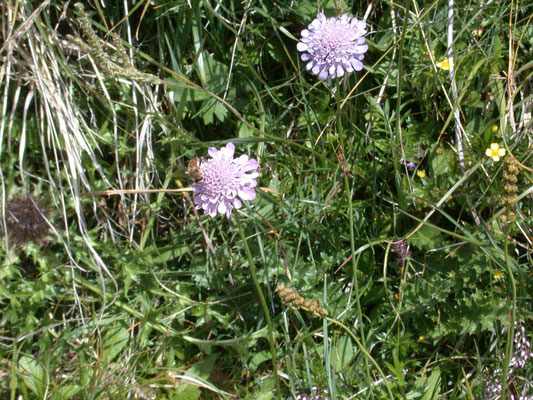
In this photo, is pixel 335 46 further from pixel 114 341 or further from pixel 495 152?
pixel 114 341

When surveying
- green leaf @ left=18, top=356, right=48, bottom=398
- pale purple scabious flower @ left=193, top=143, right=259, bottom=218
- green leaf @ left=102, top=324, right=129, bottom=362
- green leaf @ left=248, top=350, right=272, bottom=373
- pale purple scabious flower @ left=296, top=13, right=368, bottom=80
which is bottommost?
green leaf @ left=18, top=356, right=48, bottom=398

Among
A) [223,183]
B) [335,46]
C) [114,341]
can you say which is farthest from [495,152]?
[114,341]

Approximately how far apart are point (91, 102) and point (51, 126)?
0.17 meters

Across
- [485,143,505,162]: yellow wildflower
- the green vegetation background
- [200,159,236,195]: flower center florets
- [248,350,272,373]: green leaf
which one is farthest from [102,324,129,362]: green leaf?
[485,143,505,162]: yellow wildflower

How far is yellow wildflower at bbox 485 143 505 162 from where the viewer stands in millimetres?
1658

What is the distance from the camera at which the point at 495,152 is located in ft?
5.47

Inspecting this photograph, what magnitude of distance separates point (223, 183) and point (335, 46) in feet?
1.52

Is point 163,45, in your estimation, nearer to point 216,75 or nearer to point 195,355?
point 216,75

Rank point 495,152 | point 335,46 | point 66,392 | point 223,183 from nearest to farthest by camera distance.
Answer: point 223,183 → point 335,46 → point 495,152 → point 66,392

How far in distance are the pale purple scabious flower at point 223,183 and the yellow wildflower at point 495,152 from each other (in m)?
0.81

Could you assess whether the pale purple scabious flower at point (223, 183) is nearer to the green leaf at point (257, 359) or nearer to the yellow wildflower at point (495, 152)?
the green leaf at point (257, 359)

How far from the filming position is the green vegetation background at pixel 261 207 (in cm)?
167

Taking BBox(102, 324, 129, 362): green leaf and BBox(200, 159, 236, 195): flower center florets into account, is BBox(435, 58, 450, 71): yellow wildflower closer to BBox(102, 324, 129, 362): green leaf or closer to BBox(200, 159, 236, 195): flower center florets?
BBox(200, 159, 236, 195): flower center florets

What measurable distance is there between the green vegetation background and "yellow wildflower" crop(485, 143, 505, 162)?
0.9 inches
